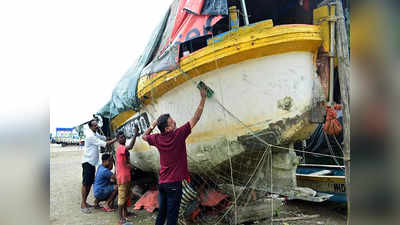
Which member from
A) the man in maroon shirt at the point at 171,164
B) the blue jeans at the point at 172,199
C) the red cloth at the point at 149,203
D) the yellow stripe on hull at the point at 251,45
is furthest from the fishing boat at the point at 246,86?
the red cloth at the point at 149,203

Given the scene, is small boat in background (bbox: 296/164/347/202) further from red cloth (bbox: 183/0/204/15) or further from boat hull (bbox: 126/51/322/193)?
red cloth (bbox: 183/0/204/15)

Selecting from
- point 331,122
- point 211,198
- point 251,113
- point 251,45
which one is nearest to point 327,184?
point 331,122

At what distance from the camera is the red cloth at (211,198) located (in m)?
3.99

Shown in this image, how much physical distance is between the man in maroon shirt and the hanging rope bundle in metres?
1.54

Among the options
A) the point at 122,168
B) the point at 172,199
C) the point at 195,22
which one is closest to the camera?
the point at 172,199

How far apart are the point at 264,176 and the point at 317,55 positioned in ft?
5.29

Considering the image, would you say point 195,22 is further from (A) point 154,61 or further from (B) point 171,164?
(B) point 171,164

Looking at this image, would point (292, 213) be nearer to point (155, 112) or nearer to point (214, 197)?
point (214, 197)

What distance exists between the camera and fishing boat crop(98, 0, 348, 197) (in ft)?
9.75

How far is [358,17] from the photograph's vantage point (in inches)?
40.1

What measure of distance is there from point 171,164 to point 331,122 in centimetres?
192

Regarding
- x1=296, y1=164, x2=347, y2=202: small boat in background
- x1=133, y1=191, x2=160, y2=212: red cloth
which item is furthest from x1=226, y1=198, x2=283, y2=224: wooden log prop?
x1=133, y1=191, x2=160, y2=212: red cloth

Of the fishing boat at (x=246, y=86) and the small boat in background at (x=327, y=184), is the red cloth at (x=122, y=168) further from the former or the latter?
the small boat in background at (x=327, y=184)

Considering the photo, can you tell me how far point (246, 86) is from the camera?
124 inches
